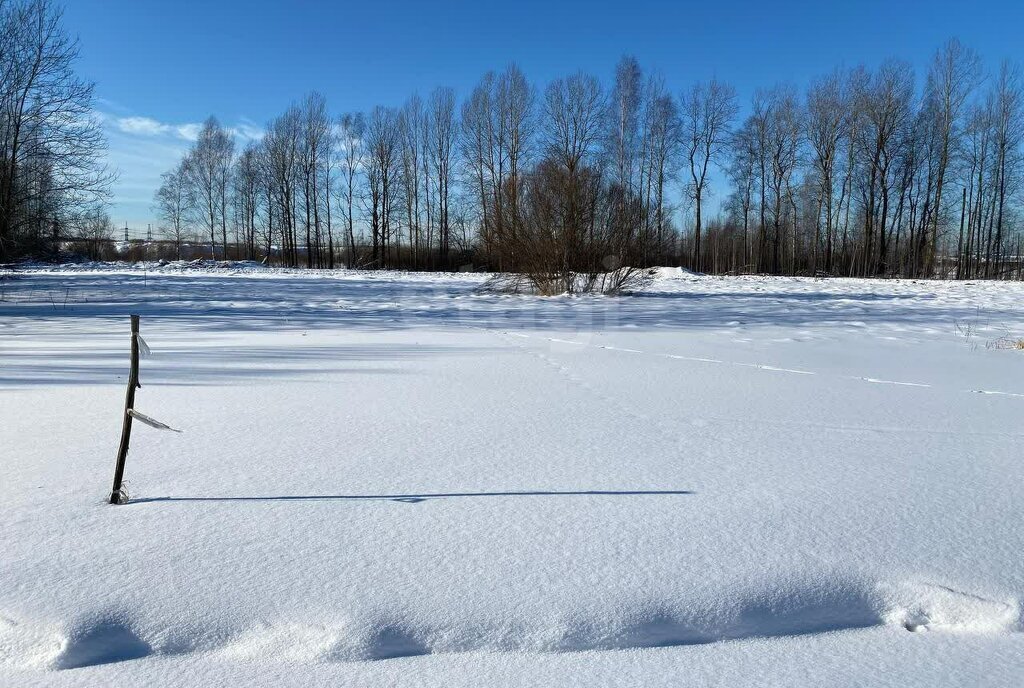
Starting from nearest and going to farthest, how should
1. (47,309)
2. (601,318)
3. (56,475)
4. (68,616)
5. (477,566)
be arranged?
(68,616) → (477,566) → (56,475) → (601,318) → (47,309)

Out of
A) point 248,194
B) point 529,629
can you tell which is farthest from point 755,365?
point 248,194

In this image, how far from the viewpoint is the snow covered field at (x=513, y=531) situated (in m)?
1.23

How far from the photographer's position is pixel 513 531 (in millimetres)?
1708

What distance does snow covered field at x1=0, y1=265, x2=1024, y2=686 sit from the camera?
1.23 meters

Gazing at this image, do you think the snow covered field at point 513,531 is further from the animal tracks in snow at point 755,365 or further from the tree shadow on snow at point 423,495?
the animal tracks in snow at point 755,365

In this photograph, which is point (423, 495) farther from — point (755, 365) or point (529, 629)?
point (755, 365)

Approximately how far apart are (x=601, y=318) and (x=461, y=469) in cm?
663

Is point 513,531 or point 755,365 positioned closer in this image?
point 513,531

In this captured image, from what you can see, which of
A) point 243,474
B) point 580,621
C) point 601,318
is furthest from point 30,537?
point 601,318

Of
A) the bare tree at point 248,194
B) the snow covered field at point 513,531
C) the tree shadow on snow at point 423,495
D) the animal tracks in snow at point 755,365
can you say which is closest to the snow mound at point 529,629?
the snow covered field at point 513,531

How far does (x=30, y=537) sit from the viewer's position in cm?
163

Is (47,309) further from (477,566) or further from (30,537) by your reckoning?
(477,566)

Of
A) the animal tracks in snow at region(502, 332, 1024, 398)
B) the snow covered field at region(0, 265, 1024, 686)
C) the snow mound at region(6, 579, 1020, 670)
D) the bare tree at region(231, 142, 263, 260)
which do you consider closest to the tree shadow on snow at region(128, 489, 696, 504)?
the snow covered field at region(0, 265, 1024, 686)

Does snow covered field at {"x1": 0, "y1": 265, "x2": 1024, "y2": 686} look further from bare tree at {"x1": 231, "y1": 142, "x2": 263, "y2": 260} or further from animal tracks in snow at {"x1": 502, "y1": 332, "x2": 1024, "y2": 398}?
bare tree at {"x1": 231, "y1": 142, "x2": 263, "y2": 260}
